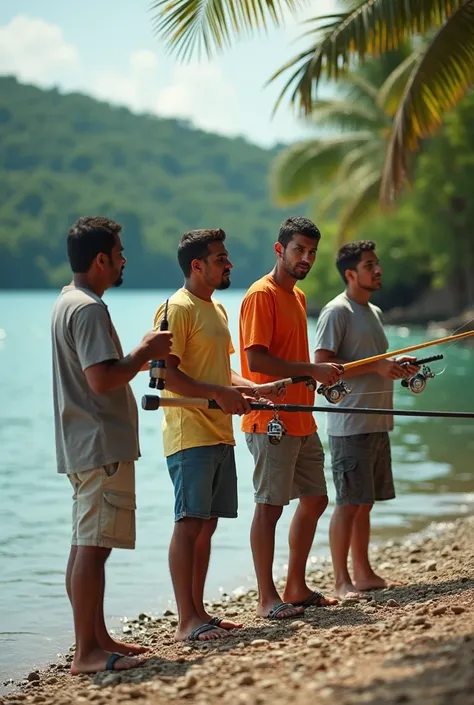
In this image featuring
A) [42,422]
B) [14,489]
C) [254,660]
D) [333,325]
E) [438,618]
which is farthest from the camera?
[42,422]

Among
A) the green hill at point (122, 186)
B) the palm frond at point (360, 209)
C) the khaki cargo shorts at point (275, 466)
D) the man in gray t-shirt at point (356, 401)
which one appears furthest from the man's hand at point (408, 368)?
the green hill at point (122, 186)

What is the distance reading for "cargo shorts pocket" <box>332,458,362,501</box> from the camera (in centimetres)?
667

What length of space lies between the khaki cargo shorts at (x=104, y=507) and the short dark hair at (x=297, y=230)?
5.58ft

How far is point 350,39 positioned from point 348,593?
4925mm

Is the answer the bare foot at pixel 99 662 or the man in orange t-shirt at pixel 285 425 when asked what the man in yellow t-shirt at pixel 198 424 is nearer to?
the man in orange t-shirt at pixel 285 425

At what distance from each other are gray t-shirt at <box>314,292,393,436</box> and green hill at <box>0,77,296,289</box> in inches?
4800

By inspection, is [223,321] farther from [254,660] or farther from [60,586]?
[60,586]

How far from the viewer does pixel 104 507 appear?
5.04 meters

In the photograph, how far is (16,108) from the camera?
173m

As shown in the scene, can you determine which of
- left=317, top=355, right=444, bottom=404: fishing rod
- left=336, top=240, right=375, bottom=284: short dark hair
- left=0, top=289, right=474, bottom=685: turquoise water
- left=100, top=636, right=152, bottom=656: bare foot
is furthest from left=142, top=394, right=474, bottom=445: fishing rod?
left=0, top=289, right=474, bottom=685: turquoise water

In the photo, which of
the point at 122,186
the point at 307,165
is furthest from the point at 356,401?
the point at 122,186

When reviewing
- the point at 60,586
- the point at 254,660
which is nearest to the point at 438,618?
the point at 254,660

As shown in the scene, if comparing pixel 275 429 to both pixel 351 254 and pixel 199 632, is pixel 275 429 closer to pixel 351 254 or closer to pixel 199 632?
pixel 199 632

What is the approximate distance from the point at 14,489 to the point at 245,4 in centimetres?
706
